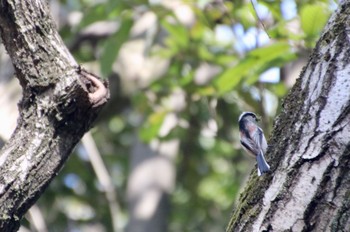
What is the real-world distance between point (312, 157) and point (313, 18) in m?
1.50

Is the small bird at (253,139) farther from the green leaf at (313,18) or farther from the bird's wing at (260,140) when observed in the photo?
the green leaf at (313,18)

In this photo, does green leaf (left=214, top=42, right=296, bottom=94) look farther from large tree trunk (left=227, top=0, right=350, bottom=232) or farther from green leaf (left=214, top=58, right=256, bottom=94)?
large tree trunk (left=227, top=0, right=350, bottom=232)

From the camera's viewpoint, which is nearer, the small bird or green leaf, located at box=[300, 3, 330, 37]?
the small bird

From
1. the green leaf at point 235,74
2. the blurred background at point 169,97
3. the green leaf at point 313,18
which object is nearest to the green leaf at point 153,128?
the blurred background at point 169,97

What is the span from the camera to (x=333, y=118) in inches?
80.2

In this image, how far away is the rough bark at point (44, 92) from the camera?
2.26m

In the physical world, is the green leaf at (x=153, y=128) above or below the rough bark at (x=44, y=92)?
above

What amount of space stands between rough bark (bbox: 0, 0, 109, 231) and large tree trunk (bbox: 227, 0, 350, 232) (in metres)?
0.50

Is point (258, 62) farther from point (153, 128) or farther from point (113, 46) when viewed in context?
point (153, 128)

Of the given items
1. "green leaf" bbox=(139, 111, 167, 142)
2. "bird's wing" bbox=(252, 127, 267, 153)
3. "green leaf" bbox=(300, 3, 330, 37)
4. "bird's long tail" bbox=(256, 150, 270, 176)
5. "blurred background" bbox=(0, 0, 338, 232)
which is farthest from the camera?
"green leaf" bbox=(139, 111, 167, 142)

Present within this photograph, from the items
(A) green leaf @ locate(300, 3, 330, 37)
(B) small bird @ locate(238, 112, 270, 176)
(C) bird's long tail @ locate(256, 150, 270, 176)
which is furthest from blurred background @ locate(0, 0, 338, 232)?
(C) bird's long tail @ locate(256, 150, 270, 176)

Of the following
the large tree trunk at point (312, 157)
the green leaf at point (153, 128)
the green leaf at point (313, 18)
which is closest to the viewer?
the large tree trunk at point (312, 157)

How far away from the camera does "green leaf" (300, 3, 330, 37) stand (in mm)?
3402

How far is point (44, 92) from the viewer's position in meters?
2.32
